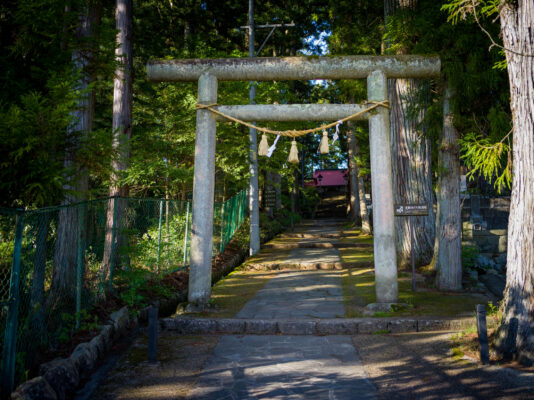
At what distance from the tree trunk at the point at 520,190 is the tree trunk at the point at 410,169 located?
5502mm

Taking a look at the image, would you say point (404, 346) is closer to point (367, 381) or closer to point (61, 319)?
point (367, 381)

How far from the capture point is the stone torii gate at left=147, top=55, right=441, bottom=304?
7.24 m

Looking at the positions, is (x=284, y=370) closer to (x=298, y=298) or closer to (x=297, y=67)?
(x=298, y=298)

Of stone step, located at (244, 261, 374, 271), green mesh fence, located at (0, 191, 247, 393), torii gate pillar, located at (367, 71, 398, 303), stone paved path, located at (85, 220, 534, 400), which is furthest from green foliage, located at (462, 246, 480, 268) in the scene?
green mesh fence, located at (0, 191, 247, 393)

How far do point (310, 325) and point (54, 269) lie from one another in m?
4.01

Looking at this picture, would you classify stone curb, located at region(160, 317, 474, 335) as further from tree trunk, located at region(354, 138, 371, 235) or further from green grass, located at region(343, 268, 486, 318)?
tree trunk, located at region(354, 138, 371, 235)

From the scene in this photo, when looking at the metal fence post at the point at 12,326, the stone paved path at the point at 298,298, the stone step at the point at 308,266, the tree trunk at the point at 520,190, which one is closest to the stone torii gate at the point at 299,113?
the stone paved path at the point at 298,298

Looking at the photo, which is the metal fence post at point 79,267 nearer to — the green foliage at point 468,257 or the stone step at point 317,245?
the green foliage at point 468,257

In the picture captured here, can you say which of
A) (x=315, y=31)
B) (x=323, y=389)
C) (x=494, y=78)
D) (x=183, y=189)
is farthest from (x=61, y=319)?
(x=315, y=31)

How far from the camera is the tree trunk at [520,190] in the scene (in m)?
4.98

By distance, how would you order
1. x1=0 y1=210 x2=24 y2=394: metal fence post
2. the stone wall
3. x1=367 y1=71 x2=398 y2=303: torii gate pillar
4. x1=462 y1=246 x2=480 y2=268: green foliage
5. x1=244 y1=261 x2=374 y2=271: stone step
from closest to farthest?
x1=0 y1=210 x2=24 y2=394: metal fence post < x1=367 y1=71 x2=398 y2=303: torii gate pillar < x1=462 y1=246 x2=480 y2=268: green foliage < x1=244 y1=261 x2=374 y2=271: stone step < the stone wall

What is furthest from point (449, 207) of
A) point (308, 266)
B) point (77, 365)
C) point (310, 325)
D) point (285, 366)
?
point (77, 365)

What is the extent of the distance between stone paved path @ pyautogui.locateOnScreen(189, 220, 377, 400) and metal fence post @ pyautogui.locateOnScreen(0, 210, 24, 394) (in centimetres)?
175

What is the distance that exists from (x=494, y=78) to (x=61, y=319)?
28.2 ft
